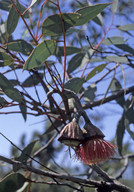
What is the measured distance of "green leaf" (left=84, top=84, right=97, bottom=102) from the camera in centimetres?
103

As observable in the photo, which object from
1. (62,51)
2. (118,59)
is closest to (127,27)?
(118,59)

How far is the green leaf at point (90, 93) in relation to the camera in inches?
40.7

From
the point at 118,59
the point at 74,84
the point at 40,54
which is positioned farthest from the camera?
the point at 118,59

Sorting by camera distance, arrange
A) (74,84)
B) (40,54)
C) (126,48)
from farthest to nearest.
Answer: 1. (126,48)
2. (74,84)
3. (40,54)

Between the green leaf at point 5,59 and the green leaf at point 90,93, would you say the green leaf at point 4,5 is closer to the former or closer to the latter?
the green leaf at point 5,59

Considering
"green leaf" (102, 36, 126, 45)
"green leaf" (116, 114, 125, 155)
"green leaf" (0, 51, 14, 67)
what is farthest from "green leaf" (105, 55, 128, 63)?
"green leaf" (0, 51, 14, 67)

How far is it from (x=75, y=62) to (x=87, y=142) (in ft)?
1.61

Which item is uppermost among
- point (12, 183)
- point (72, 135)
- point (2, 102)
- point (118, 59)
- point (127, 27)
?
point (127, 27)

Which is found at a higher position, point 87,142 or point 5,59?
point 5,59

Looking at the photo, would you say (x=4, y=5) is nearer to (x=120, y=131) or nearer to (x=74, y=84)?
(x=74, y=84)

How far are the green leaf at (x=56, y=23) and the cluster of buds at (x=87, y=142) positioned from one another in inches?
10.0

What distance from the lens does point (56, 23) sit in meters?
0.69

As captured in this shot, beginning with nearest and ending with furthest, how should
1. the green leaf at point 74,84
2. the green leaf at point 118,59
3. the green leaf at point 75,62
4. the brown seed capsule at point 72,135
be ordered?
the brown seed capsule at point 72,135
the green leaf at point 74,84
the green leaf at point 118,59
the green leaf at point 75,62

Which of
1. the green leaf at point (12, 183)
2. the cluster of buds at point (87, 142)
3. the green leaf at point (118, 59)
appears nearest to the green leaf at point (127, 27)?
the green leaf at point (118, 59)
